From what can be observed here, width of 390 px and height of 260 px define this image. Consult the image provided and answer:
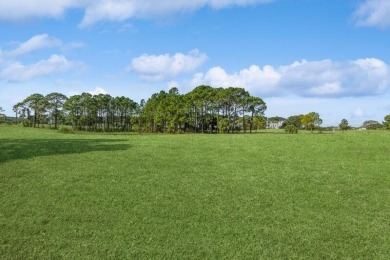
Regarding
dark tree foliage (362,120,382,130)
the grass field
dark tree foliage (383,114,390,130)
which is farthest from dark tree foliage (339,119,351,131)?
the grass field

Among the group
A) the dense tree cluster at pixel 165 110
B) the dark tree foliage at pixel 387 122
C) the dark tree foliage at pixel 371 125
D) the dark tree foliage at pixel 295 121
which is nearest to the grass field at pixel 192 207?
the dark tree foliage at pixel 387 122

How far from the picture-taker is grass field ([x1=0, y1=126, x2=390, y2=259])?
8.50 metres

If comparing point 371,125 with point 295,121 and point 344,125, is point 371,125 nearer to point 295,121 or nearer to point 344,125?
point 344,125

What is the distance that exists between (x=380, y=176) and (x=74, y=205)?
38.1 ft

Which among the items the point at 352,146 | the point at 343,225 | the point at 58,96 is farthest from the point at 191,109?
the point at 343,225

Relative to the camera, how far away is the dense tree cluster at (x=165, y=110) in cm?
8300

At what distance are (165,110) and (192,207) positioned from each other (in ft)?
238

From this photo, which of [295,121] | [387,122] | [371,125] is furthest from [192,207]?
[295,121]

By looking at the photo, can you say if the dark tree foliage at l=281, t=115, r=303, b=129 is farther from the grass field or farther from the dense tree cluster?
the grass field

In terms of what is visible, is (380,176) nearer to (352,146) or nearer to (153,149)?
(352,146)

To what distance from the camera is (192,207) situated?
35.7ft

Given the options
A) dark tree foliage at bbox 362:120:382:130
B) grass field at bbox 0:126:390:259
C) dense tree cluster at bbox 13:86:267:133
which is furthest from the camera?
dense tree cluster at bbox 13:86:267:133

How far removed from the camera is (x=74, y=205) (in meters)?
11.0

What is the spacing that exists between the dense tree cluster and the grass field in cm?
6370
